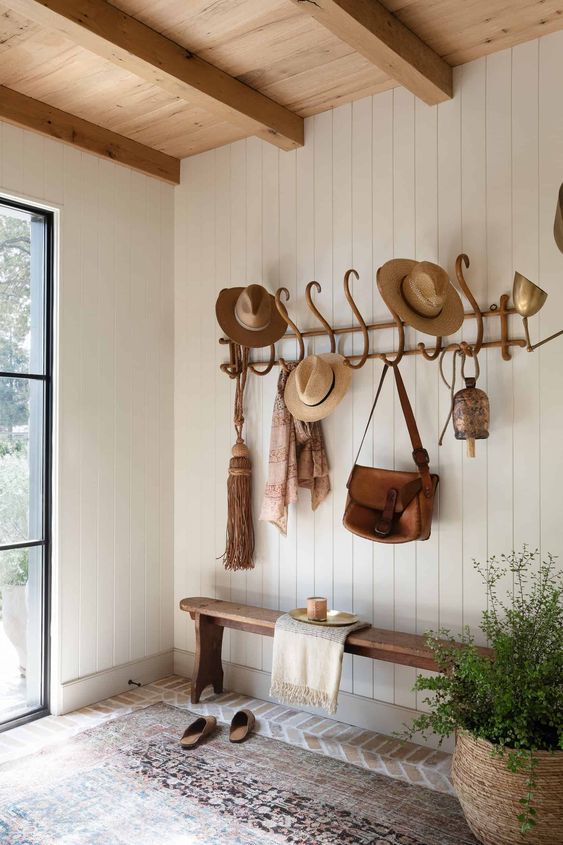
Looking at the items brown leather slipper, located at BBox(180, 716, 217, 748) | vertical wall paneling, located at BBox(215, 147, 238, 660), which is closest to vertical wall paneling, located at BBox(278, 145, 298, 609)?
vertical wall paneling, located at BBox(215, 147, 238, 660)

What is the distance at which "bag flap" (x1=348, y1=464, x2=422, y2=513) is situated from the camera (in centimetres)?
281

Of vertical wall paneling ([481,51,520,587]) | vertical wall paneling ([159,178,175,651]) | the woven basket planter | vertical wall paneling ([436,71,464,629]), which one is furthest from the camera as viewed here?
vertical wall paneling ([159,178,175,651])

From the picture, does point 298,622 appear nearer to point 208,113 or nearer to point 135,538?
point 135,538

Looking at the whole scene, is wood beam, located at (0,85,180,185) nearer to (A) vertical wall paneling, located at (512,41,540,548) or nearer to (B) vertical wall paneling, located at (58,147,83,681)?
(B) vertical wall paneling, located at (58,147,83,681)

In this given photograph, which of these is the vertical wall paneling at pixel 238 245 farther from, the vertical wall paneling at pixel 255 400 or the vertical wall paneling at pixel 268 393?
the vertical wall paneling at pixel 268 393

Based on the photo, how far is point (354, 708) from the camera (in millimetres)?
3125

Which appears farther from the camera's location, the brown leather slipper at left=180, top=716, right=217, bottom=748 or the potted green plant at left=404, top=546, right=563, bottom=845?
the brown leather slipper at left=180, top=716, right=217, bottom=748

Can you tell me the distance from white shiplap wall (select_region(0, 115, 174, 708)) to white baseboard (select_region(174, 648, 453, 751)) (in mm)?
487

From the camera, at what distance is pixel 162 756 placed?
111 inches

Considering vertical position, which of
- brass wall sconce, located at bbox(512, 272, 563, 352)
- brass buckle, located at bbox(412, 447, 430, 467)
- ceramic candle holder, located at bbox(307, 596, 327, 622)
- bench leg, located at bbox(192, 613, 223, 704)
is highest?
brass wall sconce, located at bbox(512, 272, 563, 352)

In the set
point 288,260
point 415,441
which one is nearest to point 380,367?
point 415,441

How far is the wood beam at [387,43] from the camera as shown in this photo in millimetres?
2318

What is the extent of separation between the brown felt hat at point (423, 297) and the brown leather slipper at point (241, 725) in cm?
180

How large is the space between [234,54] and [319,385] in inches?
53.8
